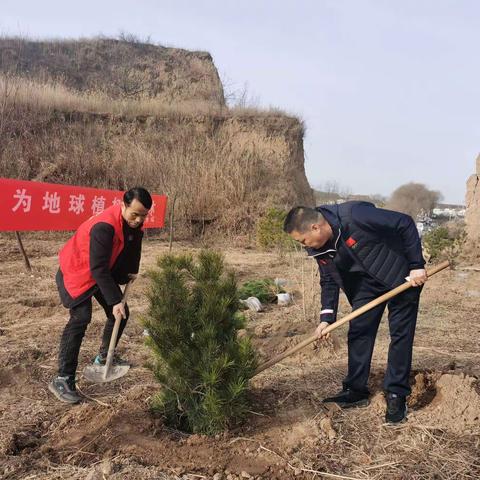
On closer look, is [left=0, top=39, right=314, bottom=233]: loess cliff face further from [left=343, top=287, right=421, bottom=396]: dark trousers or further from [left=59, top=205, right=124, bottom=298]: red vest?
[left=343, top=287, right=421, bottom=396]: dark trousers

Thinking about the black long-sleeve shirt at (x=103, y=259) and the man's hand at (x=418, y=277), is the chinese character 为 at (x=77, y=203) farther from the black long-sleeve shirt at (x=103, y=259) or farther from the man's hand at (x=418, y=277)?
the man's hand at (x=418, y=277)

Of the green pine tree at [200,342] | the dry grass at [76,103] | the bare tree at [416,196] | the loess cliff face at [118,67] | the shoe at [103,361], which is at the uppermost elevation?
the loess cliff face at [118,67]

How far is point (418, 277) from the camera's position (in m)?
2.81

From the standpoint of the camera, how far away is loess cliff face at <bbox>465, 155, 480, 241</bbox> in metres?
9.34

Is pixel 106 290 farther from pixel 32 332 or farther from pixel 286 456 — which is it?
pixel 32 332

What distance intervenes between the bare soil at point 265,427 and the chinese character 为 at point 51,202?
2.38m

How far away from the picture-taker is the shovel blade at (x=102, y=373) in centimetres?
355

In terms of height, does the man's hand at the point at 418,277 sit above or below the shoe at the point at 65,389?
above

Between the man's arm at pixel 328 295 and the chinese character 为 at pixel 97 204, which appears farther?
the chinese character 为 at pixel 97 204

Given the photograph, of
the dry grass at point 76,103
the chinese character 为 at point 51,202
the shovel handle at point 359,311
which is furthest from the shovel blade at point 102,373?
the dry grass at point 76,103

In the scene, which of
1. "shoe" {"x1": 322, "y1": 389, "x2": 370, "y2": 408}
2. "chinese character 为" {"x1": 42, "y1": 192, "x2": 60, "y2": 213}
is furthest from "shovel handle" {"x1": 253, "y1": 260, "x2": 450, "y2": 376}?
"chinese character 为" {"x1": 42, "y1": 192, "x2": 60, "y2": 213}

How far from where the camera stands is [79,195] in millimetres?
7301

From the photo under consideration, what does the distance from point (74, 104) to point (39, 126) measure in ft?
5.23

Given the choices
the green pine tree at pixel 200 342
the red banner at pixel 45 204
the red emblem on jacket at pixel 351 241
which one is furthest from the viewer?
the red banner at pixel 45 204
